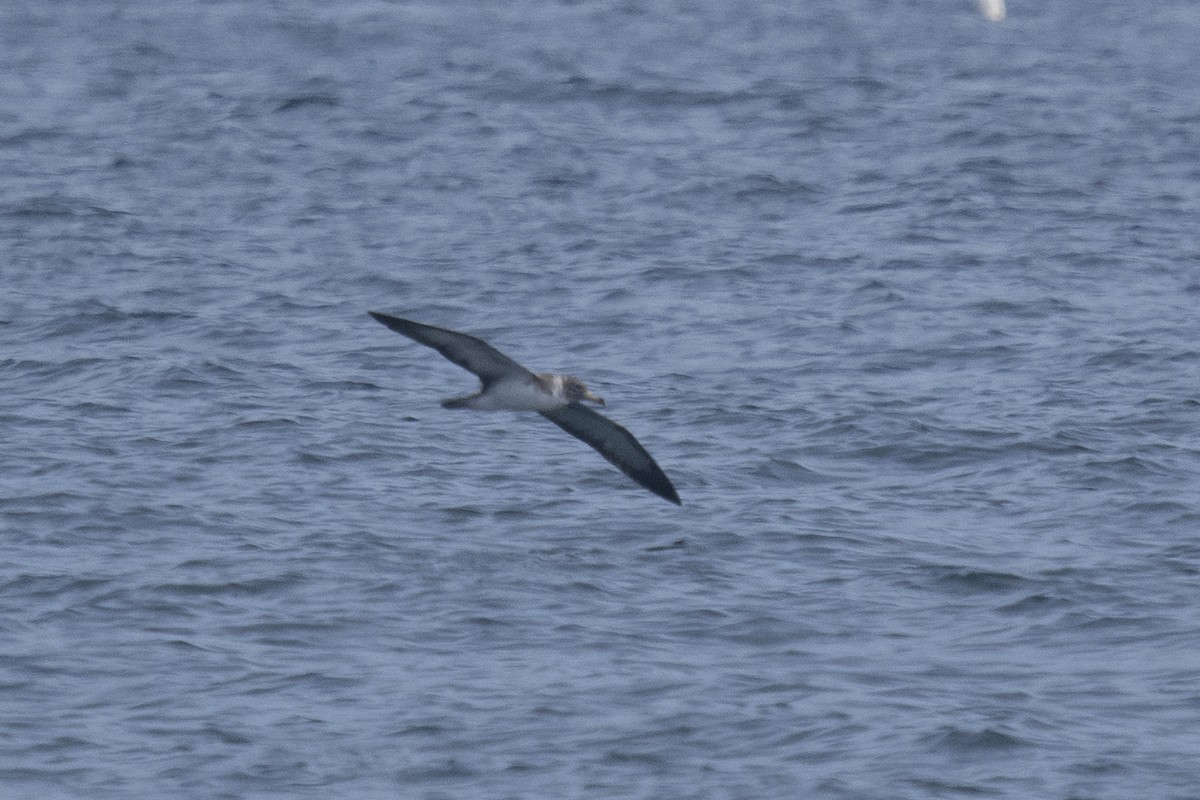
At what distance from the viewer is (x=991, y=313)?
20.3 meters

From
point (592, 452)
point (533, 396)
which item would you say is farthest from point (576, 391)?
point (592, 452)

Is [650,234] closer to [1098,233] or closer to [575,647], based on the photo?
[1098,233]

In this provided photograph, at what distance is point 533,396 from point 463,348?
77 centimetres

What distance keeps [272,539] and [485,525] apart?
140 centimetres

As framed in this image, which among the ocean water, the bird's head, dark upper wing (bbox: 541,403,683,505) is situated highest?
the bird's head

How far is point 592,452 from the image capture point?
16.4 metres

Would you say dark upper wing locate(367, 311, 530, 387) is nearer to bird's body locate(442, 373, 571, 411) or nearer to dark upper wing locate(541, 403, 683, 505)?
bird's body locate(442, 373, 571, 411)

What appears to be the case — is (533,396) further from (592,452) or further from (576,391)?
(592,452)

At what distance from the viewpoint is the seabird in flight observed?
1074 centimetres

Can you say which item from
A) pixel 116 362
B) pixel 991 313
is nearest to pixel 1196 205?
pixel 991 313

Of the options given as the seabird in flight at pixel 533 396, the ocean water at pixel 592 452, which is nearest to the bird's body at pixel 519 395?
the seabird in flight at pixel 533 396

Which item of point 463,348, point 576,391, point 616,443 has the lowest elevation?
point 616,443

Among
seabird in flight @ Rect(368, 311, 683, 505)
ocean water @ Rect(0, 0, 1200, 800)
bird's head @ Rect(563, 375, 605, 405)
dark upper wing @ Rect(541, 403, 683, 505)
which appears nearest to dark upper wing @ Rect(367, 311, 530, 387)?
seabird in flight @ Rect(368, 311, 683, 505)

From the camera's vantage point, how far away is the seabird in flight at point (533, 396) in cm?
1074
